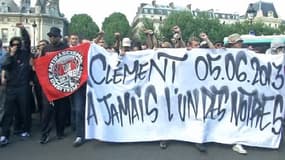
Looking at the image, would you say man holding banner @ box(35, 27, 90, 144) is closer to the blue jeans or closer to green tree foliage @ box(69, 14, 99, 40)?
the blue jeans

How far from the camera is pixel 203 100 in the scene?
7.03 m

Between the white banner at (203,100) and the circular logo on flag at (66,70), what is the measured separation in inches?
15.0

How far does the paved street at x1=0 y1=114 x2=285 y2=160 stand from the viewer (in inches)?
256

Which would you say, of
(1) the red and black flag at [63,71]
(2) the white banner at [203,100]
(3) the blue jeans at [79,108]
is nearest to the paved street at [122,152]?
(2) the white banner at [203,100]

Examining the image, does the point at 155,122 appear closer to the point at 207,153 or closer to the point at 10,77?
the point at 207,153

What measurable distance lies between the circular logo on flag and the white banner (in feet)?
1.25

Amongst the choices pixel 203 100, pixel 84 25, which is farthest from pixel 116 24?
pixel 203 100

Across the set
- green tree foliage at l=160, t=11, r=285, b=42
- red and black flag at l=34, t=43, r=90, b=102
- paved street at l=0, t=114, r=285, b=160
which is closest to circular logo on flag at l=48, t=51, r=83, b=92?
red and black flag at l=34, t=43, r=90, b=102

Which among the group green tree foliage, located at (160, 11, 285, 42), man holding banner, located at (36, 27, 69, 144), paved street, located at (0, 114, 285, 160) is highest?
green tree foliage, located at (160, 11, 285, 42)

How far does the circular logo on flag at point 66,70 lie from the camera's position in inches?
287

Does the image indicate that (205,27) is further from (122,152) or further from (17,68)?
(122,152)

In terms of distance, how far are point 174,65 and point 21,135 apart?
2.90 meters

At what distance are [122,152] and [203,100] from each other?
1.45 m

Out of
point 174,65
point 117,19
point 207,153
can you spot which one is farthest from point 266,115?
point 117,19
